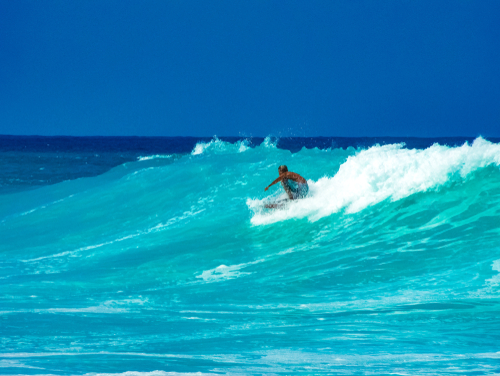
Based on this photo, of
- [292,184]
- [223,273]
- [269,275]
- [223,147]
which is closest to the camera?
[269,275]

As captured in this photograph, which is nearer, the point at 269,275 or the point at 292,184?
the point at 269,275

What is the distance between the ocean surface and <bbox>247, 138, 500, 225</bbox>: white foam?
0.09 feet

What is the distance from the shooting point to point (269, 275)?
25.2 feet

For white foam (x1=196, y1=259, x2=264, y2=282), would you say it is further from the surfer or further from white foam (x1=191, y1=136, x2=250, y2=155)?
white foam (x1=191, y1=136, x2=250, y2=155)

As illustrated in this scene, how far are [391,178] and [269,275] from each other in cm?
361

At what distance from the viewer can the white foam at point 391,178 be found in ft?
32.6

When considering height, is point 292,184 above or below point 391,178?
above

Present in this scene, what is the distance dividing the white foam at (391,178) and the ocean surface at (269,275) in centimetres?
3

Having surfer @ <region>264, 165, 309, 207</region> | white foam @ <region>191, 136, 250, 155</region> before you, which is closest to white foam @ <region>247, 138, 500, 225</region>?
surfer @ <region>264, 165, 309, 207</region>

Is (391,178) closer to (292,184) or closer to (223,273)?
(292,184)

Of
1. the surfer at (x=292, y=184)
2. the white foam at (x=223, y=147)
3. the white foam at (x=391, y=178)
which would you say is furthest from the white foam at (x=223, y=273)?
the white foam at (x=223, y=147)

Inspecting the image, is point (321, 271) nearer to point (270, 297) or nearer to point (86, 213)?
point (270, 297)

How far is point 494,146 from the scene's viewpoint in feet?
33.6

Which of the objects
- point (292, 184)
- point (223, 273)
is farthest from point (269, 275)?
point (292, 184)
